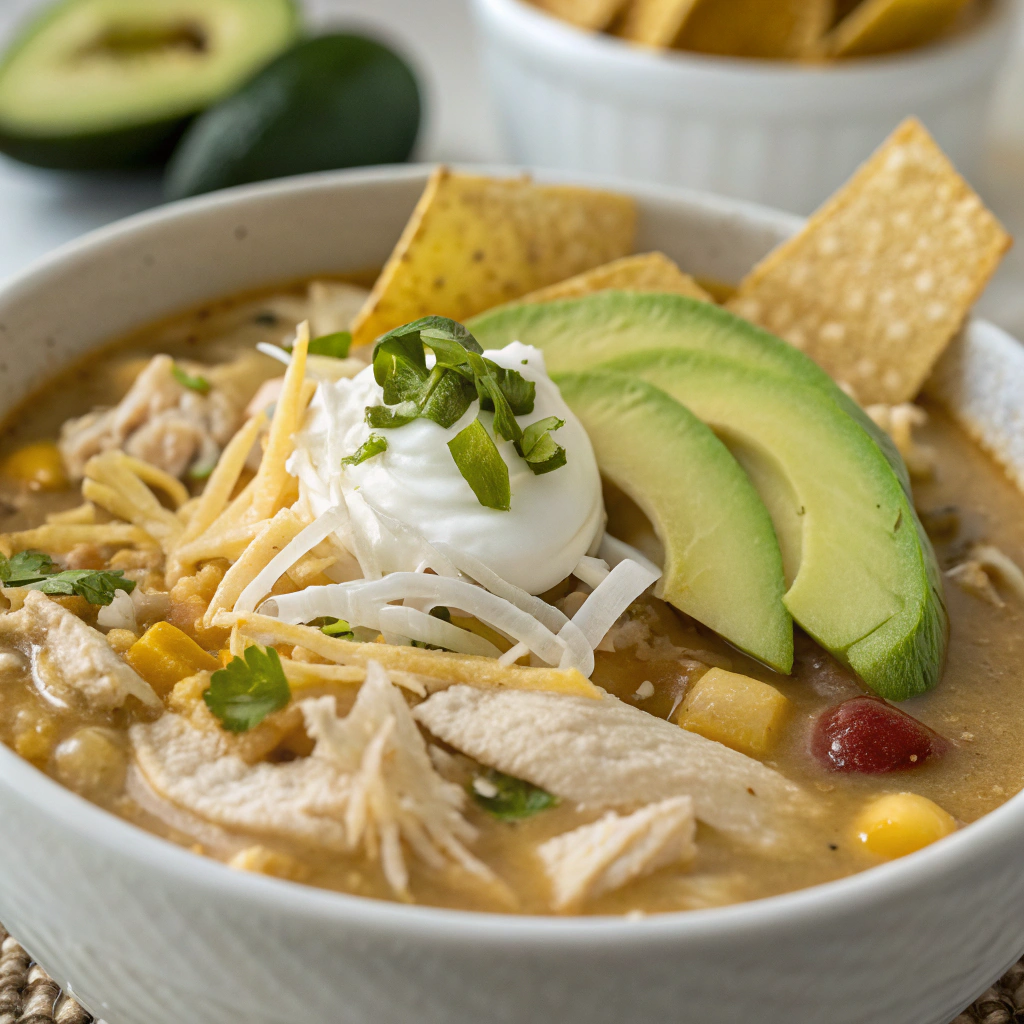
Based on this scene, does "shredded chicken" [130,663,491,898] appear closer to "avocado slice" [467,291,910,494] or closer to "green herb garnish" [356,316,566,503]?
"green herb garnish" [356,316,566,503]

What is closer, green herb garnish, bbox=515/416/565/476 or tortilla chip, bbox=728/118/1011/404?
green herb garnish, bbox=515/416/565/476

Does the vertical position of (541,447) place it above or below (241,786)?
above

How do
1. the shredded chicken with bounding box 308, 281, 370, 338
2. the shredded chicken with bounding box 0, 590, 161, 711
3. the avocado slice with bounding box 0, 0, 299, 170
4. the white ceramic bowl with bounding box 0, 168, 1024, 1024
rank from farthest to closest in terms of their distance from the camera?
1. the avocado slice with bounding box 0, 0, 299, 170
2. the shredded chicken with bounding box 308, 281, 370, 338
3. the shredded chicken with bounding box 0, 590, 161, 711
4. the white ceramic bowl with bounding box 0, 168, 1024, 1024

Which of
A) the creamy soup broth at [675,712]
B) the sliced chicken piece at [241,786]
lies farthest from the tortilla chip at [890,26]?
the sliced chicken piece at [241,786]

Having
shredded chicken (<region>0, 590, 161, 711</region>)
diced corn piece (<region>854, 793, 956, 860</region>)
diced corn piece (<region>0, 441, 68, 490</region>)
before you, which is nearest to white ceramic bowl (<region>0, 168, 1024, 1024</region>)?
diced corn piece (<region>854, 793, 956, 860</region>)

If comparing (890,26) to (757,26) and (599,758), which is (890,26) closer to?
(757,26)

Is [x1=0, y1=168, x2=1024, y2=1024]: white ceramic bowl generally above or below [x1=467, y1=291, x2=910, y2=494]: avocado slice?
below

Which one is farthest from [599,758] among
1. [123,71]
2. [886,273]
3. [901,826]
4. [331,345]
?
[123,71]

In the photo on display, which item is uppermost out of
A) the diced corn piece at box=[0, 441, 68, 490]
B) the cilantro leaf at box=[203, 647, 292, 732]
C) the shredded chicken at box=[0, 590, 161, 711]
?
the cilantro leaf at box=[203, 647, 292, 732]
